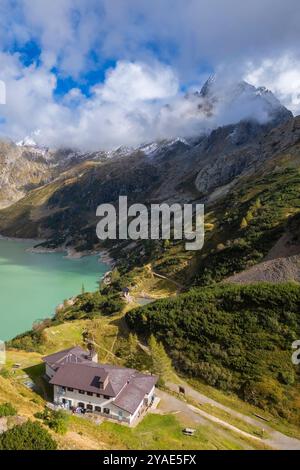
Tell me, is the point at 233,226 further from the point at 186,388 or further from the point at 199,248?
the point at 186,388

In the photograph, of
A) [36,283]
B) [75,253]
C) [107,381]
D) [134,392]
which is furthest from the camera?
[75,253]

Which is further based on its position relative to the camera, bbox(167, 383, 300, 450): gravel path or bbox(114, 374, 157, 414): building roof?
bbox(114, 374, 157, 414): building roof

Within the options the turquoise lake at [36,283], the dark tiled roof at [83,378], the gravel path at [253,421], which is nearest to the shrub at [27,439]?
the dark tiled roof at [83,378]

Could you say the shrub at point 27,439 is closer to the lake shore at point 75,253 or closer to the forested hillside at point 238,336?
the forested hillside at point 238,336

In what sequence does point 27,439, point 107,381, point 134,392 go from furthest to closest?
point 134,392 < point 107,381 < point 27,439

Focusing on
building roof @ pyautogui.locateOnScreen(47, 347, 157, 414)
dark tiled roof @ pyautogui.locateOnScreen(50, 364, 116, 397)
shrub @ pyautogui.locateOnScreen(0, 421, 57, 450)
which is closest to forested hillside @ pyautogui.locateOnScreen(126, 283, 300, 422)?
building roof @ pyautogui.locateOnScreen(47, 347, 157, 414)

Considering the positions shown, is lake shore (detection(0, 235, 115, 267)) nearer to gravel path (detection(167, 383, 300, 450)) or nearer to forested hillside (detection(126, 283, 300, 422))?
forested hillside (detection(126, 283, 300, 422))

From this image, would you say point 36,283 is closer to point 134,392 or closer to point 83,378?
point 83,378

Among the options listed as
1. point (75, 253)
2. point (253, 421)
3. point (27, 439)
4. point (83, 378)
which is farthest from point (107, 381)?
point (75, 253)
